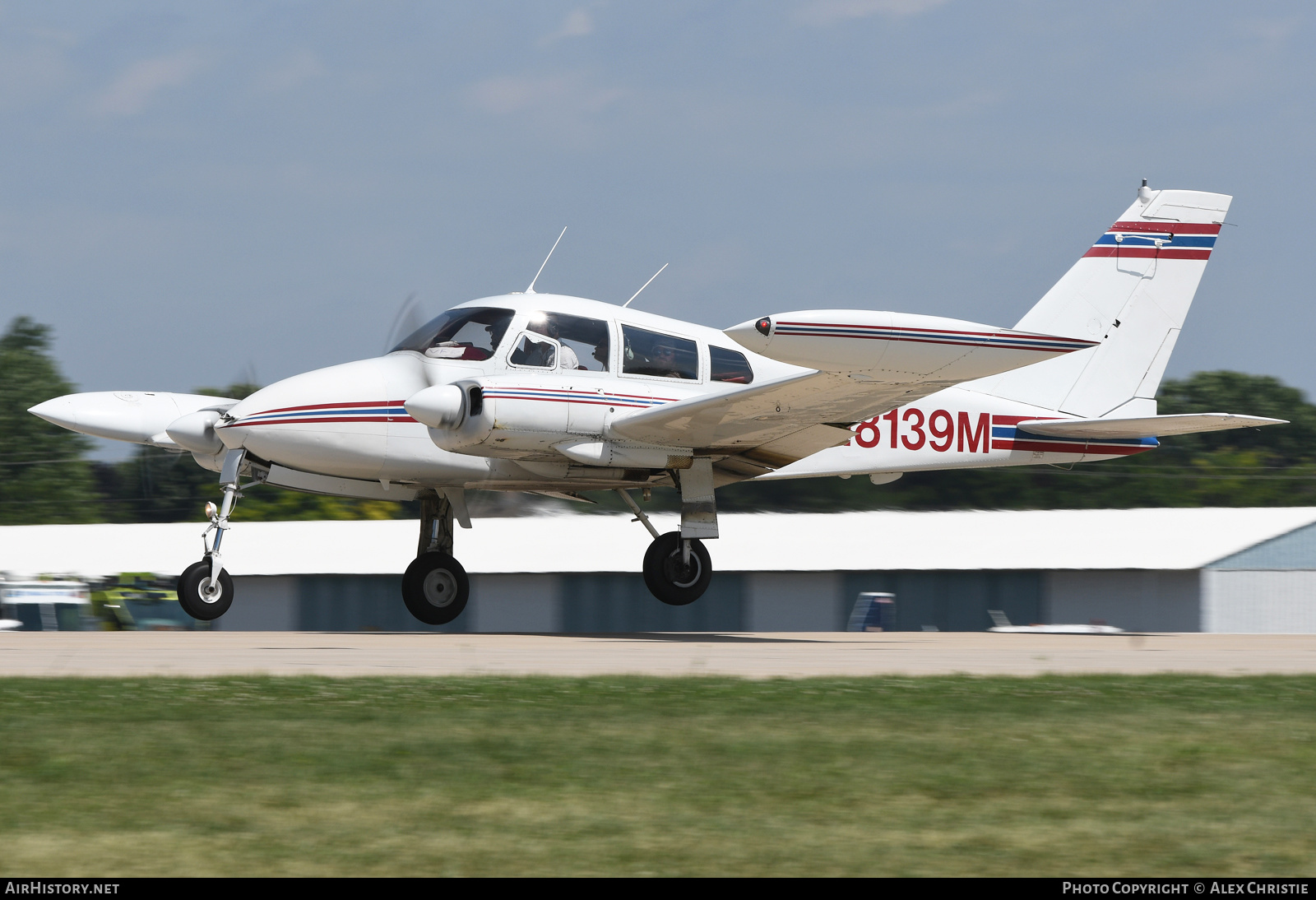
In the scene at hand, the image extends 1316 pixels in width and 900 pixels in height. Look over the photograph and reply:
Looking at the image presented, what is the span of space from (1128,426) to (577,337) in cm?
739

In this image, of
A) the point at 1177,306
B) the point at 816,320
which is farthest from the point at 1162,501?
the point at 816,320

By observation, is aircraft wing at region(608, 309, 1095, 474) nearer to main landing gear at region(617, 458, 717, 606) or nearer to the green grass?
main landing gear at region(617, 458, 717, 606)

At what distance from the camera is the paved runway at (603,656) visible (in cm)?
1108

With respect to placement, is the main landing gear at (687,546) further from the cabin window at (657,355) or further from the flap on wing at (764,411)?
the cabin window at (657,355)

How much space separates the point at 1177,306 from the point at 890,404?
614 cm

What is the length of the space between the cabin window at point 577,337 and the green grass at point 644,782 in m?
6.67

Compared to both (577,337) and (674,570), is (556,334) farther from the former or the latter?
(674,570)

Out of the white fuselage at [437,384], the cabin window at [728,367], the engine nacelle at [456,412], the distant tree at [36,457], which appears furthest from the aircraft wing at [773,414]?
the distant tree at [36,457]

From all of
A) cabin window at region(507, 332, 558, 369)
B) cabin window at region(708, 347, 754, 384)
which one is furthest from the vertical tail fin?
cabin window at region(507, 332, 558, 369)

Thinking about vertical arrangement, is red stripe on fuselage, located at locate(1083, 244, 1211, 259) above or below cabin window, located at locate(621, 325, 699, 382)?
above

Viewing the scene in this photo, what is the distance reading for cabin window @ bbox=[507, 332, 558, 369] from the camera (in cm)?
1547

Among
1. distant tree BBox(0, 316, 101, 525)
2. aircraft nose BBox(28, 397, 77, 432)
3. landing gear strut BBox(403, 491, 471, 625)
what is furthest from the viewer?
distant tree BBox(0, 316, 101, 525)

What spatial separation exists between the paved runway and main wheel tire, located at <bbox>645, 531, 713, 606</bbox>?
665 mm

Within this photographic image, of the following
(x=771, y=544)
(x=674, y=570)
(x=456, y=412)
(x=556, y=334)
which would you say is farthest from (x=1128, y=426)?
(x=771, y=544)
